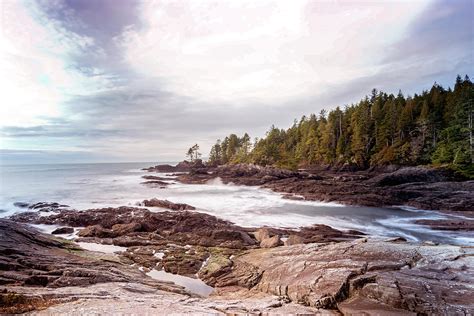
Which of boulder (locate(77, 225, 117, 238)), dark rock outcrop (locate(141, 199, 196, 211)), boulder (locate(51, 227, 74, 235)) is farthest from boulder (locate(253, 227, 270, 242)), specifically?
boulder (locate(51, 227, 74, 235))

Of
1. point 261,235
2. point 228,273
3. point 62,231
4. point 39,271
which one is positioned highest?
point 39,271

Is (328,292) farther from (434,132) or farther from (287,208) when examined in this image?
(434,132)

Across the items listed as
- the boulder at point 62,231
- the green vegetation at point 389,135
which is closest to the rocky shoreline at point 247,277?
the boulder at point 62,231

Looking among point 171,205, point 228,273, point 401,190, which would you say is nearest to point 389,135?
point 401,190

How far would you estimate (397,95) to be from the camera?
3105 inches

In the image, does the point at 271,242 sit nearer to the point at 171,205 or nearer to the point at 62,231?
the point at 62,231

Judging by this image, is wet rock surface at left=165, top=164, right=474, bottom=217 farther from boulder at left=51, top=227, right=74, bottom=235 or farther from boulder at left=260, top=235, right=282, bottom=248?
boulder at left=51, top=227, right=74, bottom=235

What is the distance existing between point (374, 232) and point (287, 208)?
33.2 ft

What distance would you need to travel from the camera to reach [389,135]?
2484 inches

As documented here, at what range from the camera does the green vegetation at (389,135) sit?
48656 mm

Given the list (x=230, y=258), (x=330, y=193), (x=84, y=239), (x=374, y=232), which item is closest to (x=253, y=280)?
(x=230, y=258)

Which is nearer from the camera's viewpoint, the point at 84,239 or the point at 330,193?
the point at 84,239

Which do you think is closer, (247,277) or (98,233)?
(247,277)

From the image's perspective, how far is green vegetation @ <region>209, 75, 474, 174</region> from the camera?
4866 centimetres
